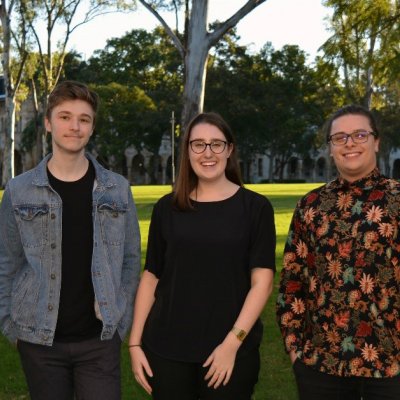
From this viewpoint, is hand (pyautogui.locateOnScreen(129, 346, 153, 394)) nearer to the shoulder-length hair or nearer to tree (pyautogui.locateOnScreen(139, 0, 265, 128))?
the shoulder-length hair

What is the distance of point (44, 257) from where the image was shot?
3119 mm

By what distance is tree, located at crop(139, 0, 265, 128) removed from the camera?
981 centimetres

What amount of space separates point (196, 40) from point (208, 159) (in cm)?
743

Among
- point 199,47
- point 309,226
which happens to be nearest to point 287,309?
point 309,226

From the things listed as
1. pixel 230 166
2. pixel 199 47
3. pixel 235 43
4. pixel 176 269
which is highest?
pixel 235 43

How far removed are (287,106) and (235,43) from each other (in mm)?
7338

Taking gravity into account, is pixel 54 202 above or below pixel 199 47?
below

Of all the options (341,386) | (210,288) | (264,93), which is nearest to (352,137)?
(210,288)

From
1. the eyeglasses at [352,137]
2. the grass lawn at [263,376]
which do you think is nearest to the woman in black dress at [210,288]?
the eyeglasses at [352,137]

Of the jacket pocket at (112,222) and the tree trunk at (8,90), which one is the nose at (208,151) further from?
the tree trunk at (8,90)

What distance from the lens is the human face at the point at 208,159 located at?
10.1 feet

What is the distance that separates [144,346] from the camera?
3.12 metres

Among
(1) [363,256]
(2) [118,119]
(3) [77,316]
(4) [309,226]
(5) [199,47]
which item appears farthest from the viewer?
(2) [118,119]

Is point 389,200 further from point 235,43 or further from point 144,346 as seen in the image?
point 235,43
